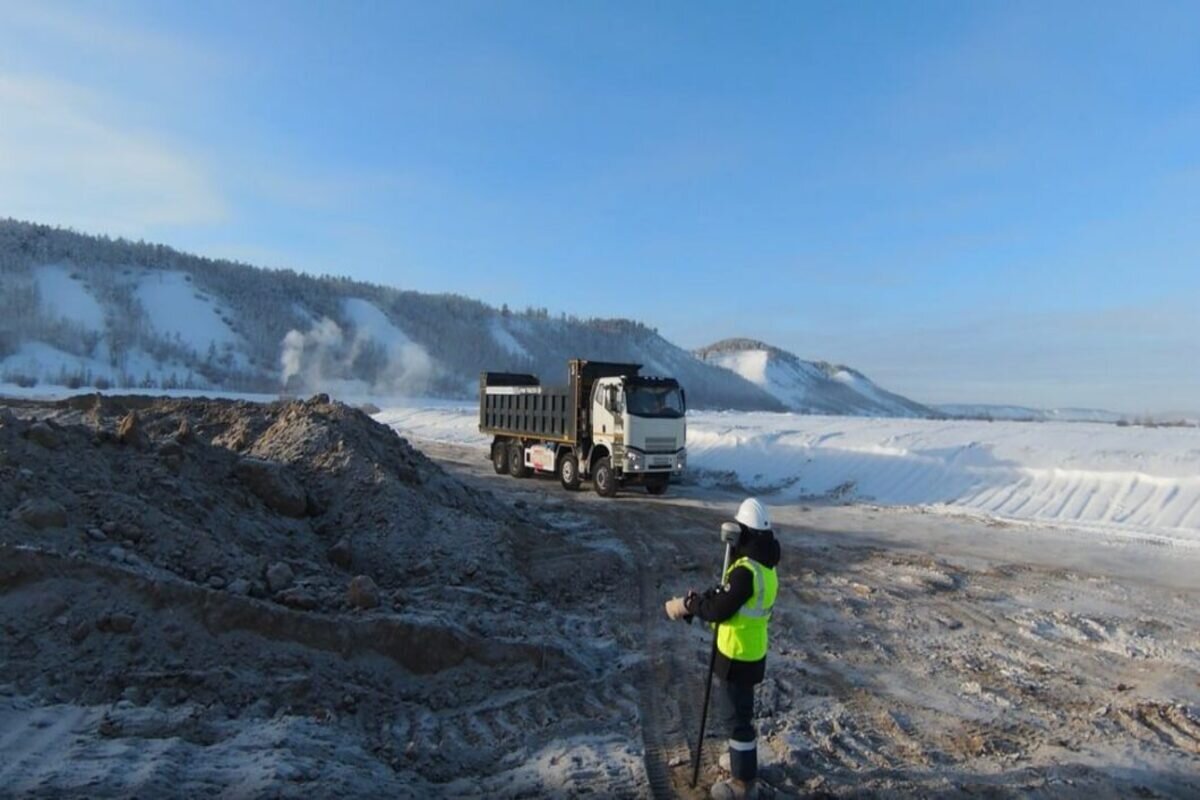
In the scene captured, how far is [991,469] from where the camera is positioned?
2061 cm

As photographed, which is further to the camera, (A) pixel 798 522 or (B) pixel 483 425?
(B) pixel 483 425

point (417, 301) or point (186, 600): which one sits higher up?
point (417, 301)

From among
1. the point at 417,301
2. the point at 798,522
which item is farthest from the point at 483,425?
the point at 417,301

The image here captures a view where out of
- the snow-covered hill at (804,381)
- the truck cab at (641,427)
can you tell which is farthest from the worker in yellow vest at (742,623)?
the snow-covered hill at (804,381)

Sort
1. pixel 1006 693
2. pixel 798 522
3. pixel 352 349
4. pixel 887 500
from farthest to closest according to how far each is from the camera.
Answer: pixel 352 349 → pixel 887 500 → pixel 798 522 → pixel 1006 693

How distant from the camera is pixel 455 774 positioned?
208 inches

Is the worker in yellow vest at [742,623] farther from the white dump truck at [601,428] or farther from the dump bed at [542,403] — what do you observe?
the dump bed at [542,403]

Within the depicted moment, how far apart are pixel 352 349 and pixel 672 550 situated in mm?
93588

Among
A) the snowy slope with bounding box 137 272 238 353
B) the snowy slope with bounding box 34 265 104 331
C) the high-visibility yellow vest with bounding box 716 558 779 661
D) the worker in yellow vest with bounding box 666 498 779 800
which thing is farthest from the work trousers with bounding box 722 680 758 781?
the snowy slope with bounding box 34 265 104 331

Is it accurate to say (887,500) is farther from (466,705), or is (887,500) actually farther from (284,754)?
(284,754)

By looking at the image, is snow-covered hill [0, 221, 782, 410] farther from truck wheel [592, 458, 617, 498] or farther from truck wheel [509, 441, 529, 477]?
truck wheel [592, 458, 617, 498]

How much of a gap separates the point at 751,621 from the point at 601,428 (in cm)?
1422

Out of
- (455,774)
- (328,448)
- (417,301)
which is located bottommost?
(455,774)

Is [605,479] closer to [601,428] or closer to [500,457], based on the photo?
[601,428]
